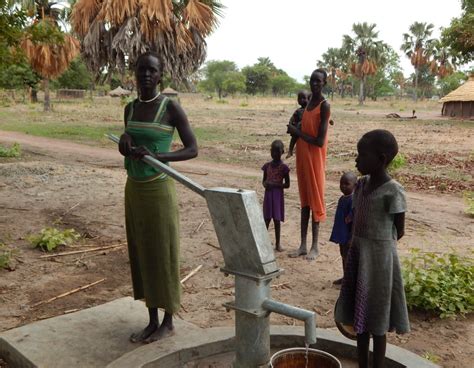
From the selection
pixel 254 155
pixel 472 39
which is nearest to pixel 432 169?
pixel 254 155

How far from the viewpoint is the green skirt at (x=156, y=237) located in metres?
2.62

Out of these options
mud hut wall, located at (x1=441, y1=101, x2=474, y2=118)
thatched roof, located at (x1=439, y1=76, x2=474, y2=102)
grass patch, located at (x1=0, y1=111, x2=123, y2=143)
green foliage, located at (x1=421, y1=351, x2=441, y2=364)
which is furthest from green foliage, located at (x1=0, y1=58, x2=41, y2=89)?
mud hut wall, located at (x1=441, y1=101, x2=474, y2=118)

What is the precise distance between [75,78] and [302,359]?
4278 cm

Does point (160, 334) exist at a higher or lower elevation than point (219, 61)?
lower

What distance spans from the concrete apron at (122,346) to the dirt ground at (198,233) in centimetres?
59

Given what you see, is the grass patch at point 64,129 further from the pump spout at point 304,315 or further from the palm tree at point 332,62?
the palm tree at point 332,62

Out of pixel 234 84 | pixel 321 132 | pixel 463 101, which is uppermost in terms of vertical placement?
pixel 321 132

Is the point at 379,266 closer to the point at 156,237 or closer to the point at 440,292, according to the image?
the point at 156,237

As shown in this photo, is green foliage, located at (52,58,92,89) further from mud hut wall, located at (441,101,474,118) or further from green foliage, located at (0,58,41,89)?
green foliage, located at (0,58,41,89)

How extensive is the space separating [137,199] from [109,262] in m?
2.10

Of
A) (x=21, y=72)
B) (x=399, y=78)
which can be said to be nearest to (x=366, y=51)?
(x=399, y=78)

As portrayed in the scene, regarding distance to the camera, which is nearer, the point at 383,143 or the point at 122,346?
the point at 383,143

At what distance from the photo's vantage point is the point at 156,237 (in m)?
2.65

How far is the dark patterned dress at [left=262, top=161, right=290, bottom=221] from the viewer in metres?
4.74
